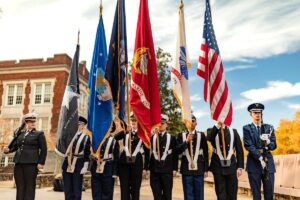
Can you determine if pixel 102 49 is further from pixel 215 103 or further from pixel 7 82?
pixel 7 82

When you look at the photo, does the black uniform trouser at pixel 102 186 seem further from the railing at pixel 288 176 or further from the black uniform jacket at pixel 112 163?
the railing at pixel 288 176

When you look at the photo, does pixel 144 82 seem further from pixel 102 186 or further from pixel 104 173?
pixel 102 186

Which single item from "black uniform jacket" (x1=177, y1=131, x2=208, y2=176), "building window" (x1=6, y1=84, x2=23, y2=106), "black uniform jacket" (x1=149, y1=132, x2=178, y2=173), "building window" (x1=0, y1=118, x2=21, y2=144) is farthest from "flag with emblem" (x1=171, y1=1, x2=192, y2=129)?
"building window" (x1=6, y1=84, x2=23, y2=106)

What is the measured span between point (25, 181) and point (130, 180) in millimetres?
2124

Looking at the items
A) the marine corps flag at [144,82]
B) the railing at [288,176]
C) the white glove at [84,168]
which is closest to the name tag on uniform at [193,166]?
the marine corps flag at [144,82]

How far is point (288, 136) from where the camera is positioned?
113 feet

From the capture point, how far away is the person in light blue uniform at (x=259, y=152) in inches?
265

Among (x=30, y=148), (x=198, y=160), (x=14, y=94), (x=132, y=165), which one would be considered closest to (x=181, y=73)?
(x=198, y=160)

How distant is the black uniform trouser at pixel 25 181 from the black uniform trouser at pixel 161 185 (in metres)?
2.43

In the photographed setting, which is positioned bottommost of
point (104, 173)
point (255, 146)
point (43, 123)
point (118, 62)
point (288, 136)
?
point (104, 173)

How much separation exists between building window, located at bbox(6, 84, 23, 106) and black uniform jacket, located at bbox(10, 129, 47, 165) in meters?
28.9

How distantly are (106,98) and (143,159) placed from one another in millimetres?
1428

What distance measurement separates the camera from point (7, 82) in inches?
1409

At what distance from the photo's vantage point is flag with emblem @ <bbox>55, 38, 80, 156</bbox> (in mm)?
7707
